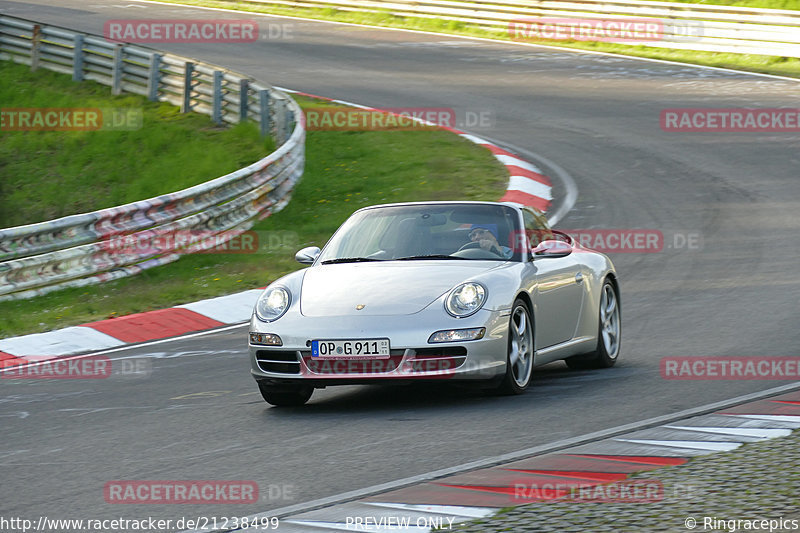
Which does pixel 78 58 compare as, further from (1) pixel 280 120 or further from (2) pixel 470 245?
(2) pixel 470 245

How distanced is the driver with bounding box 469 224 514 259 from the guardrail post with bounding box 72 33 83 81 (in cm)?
1980

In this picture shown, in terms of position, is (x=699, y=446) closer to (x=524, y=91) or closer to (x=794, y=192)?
(x=794, y=192)

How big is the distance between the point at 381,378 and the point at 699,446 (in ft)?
6.78

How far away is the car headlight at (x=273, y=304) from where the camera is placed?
319 inches

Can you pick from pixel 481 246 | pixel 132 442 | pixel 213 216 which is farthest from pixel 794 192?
pixel 132 442

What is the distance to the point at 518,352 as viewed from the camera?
8.20m

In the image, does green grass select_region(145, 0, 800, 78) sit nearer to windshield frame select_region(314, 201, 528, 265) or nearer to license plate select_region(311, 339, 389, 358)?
windshield frame select_region(314, 201, 528, 265)

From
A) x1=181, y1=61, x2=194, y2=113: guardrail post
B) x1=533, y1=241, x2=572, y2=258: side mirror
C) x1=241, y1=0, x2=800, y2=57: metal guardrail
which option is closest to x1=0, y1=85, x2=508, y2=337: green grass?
x1=181, y1=61, x2=194, y2=113: guardrail post

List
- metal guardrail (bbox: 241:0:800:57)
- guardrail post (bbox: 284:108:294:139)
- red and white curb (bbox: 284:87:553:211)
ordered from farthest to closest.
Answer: metal guardrail (bbox: 241:0:800:57)
guardrail post (bbox: 284:108:294:139)
red and white curb (bbox: 284:87:553:211)

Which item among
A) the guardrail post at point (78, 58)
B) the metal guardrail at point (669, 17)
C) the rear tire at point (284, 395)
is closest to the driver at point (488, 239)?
the rear tire at point (284, 395)

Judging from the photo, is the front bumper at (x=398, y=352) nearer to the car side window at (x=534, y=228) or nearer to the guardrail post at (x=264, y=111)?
the car side window at (x=534, y=228)

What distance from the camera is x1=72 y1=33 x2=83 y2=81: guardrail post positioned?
26.8 m

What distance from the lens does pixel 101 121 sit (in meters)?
24.1

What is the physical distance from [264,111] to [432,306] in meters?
13.4
